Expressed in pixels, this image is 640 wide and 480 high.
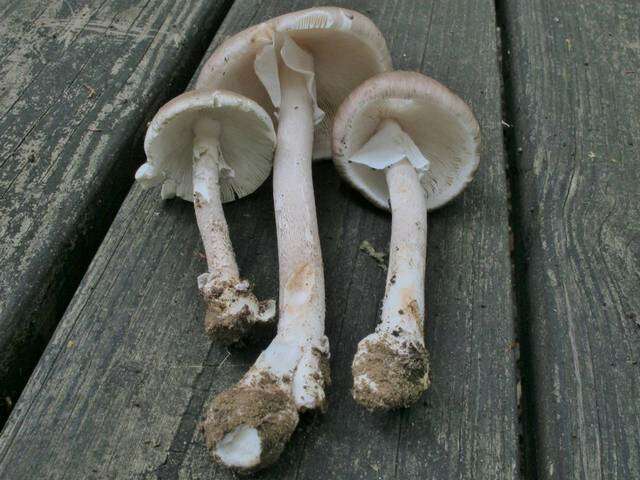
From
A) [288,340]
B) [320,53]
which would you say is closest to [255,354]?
[288,340]

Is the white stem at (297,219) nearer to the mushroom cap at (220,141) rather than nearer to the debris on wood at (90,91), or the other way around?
the mushroom cap at (220,141)

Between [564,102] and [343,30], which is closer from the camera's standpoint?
[343,30]

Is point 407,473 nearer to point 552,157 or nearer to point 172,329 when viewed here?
point 172,329

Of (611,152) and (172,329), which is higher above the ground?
(172,329)

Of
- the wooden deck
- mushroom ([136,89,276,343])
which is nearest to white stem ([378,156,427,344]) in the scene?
the wooden deck

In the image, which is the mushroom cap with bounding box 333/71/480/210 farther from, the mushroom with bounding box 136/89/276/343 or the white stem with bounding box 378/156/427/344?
the mushroom with bounding box 136/89/276/343

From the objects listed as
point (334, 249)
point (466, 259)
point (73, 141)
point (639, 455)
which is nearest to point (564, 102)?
point (466, 259)

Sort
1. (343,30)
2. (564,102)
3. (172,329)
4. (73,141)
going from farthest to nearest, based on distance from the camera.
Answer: (564,102)
(73,141)
(343,30)
(172,329)
